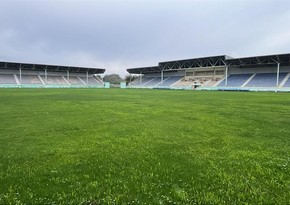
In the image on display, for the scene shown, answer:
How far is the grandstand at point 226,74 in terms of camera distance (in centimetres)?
6134

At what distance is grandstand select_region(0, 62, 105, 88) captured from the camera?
80.6m

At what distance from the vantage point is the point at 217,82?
7306 cm

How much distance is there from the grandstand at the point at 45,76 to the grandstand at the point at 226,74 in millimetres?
25244

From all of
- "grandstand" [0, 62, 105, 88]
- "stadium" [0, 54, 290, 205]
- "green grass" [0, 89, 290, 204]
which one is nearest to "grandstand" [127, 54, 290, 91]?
"grandstand" [0, 62, 105, 88]

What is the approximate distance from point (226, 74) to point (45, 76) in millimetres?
64020

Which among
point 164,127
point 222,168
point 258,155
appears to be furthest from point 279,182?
point 164,127

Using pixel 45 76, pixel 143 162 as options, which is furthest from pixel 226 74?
pixel 143 162

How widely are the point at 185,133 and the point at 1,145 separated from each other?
20.7 ft

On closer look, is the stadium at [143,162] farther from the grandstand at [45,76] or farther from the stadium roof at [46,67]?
the stadium roof at [46,67]

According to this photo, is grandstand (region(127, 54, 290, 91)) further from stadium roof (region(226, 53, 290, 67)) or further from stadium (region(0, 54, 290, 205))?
stadium (region(0, 54, 290, 205))

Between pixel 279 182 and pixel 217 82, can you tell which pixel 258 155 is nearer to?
pixel 279 182

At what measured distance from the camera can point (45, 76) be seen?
89312 mm

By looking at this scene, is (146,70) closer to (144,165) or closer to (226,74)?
(226,74)

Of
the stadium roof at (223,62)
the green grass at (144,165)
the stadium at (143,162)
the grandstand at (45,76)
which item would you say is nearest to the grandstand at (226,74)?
the stadium roof at (223,62)
